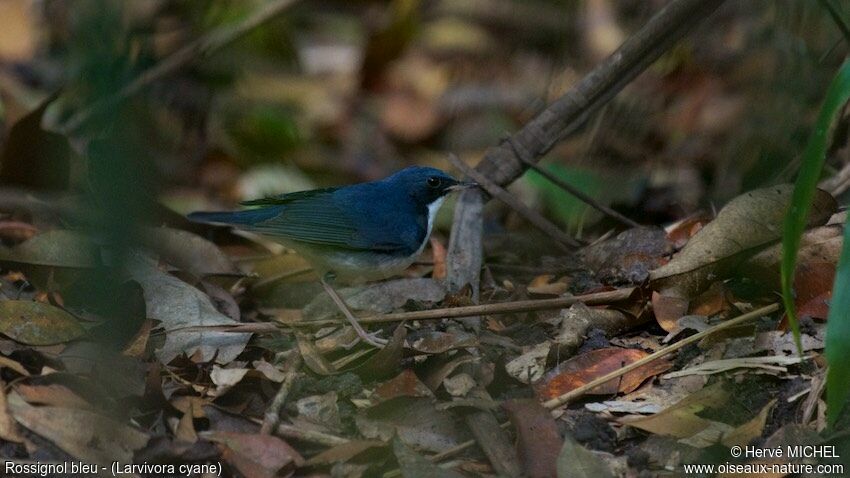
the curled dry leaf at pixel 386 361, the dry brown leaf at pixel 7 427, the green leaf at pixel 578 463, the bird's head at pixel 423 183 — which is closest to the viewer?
the green leaf at pixel 578 463

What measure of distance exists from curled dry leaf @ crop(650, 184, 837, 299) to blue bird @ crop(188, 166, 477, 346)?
1334mm

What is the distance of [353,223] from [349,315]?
1.05 metres

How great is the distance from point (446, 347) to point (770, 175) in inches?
96.2

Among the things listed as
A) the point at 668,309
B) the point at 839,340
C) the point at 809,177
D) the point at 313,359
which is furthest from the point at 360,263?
the point at 839,340

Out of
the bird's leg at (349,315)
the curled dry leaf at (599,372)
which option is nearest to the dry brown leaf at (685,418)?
the curled dry leaf at (599,372)

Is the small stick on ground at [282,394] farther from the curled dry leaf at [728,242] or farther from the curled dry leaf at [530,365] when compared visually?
the curled dry leaf at [728,242]

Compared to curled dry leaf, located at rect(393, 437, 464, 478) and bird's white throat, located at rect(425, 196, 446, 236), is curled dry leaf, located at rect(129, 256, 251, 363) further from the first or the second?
bird's white throat, located at rect(425, 196, 446, 236)

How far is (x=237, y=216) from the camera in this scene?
5.31 meters

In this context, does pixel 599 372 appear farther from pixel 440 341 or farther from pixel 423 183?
pixel 423 183

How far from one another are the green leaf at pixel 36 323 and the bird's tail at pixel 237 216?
0.99 meters

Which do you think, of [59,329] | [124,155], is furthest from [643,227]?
[124,155]

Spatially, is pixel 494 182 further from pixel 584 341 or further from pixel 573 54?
pixel 573 54

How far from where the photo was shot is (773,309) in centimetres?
415

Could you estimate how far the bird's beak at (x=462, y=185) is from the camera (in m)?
5.39
